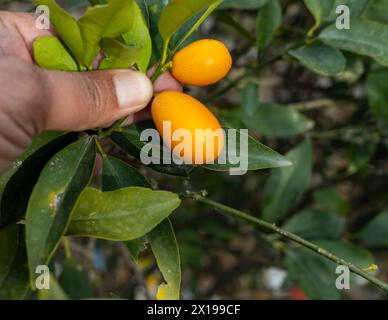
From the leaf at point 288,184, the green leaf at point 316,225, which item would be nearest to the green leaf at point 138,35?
the leaf at point 288,184

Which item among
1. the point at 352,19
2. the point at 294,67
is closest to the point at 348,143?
the point at 294,67

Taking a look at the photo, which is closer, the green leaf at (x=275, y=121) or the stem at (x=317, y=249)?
the stem at (x=317, y=249)

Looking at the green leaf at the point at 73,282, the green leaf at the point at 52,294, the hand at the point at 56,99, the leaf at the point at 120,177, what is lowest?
the green leaf at the point at 52,294

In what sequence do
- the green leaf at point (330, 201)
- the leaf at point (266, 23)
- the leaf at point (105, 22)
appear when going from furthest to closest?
the green leaf at point (330, 201) → the leaf at point (266, 23) → the leaf at point (105, 22)

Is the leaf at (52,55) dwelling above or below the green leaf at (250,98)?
below

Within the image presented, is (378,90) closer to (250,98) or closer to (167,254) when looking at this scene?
(250,98)

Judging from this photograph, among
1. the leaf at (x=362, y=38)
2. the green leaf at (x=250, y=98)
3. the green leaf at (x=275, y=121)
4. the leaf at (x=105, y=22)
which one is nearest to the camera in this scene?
the leaf at (x=105, y=22)
